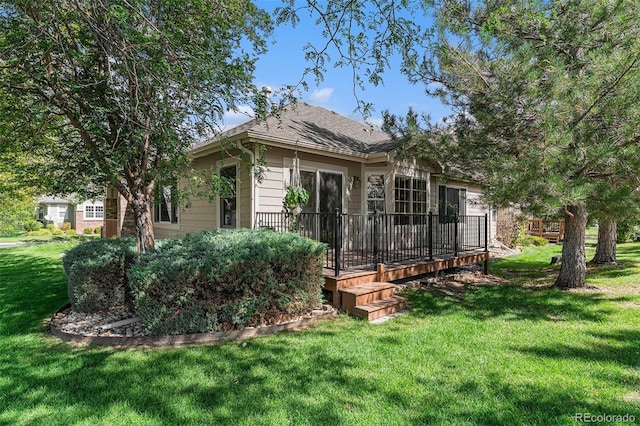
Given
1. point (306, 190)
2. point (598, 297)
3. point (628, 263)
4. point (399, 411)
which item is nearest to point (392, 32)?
point (399, 411)

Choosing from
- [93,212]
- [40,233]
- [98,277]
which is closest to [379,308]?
[98,277]

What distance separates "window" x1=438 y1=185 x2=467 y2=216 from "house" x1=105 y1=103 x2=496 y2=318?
875 millimetres

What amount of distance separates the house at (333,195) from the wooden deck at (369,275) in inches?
1.4

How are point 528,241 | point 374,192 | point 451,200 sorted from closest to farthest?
point 374,192 → point 451,200 → point 528,241

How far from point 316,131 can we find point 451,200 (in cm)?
618

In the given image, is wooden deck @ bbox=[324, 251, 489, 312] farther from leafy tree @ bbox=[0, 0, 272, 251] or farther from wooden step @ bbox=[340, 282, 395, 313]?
leafy tree @ bbox=[0, 0, 272, 251]

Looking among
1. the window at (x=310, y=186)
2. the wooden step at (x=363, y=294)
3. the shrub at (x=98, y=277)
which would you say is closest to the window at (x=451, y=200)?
the window at (x=310, y=186)

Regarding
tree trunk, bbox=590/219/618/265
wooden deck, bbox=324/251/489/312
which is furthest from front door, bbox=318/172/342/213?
tree trunk, bbox=590/219/618/265

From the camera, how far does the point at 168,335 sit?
4055mm

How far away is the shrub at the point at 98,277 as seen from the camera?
5.02 metres

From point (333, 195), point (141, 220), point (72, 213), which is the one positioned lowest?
point (141, 220)

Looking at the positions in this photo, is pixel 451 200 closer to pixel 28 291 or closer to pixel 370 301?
pixel 370 301

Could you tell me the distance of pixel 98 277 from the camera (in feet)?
16.8

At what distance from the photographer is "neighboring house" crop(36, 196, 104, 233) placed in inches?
1032
